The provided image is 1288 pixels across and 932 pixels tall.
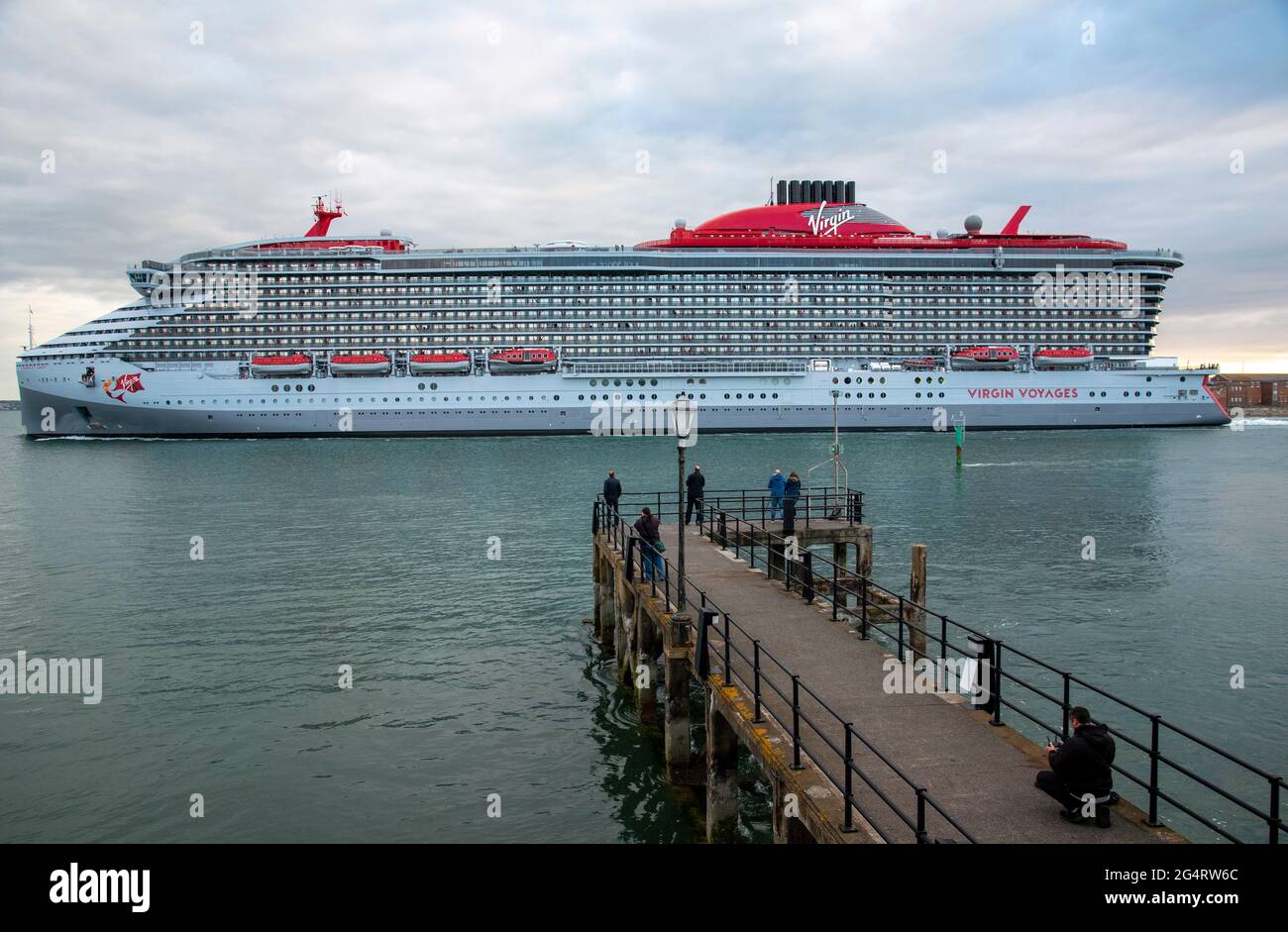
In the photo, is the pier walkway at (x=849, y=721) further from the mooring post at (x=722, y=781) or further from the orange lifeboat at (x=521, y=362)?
the orange lifeboat at (x=521, y=362)

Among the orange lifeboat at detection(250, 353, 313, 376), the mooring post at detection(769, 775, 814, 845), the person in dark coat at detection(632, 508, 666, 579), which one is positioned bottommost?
the mooring post at detection(769, 775, 814, 845)

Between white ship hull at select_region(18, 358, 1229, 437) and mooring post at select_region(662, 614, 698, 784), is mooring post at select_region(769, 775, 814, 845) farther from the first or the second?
white ship hull at select_region(18, 358, 1229, 437)

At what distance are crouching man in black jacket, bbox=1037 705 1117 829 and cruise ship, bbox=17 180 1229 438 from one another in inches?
2433

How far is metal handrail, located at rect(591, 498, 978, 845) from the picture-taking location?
614 centimetres

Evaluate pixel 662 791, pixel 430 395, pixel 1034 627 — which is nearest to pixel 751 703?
pixel 662 791

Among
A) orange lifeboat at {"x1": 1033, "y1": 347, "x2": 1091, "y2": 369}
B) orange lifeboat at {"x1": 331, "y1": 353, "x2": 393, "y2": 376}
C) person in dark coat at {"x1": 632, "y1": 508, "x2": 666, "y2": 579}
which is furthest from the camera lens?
orange lifeboat at {"x1": 1033, "y1": 347, "x2": 1091, "y2": 369}

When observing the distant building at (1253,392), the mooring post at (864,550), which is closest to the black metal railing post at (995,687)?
the mooring post at (864,550)

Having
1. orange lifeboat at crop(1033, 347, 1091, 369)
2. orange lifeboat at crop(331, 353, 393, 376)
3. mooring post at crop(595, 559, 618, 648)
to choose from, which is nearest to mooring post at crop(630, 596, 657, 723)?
mooring post at crop(595, 559, 618, 648)

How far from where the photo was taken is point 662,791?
1128cm

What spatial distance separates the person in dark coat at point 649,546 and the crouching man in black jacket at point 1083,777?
783 centimetres

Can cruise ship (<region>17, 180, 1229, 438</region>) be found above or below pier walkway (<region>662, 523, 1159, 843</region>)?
above

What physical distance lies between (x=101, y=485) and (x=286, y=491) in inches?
410

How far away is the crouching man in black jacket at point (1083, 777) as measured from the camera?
654 centimetres

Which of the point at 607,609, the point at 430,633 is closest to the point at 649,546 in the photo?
the point at 607,609
